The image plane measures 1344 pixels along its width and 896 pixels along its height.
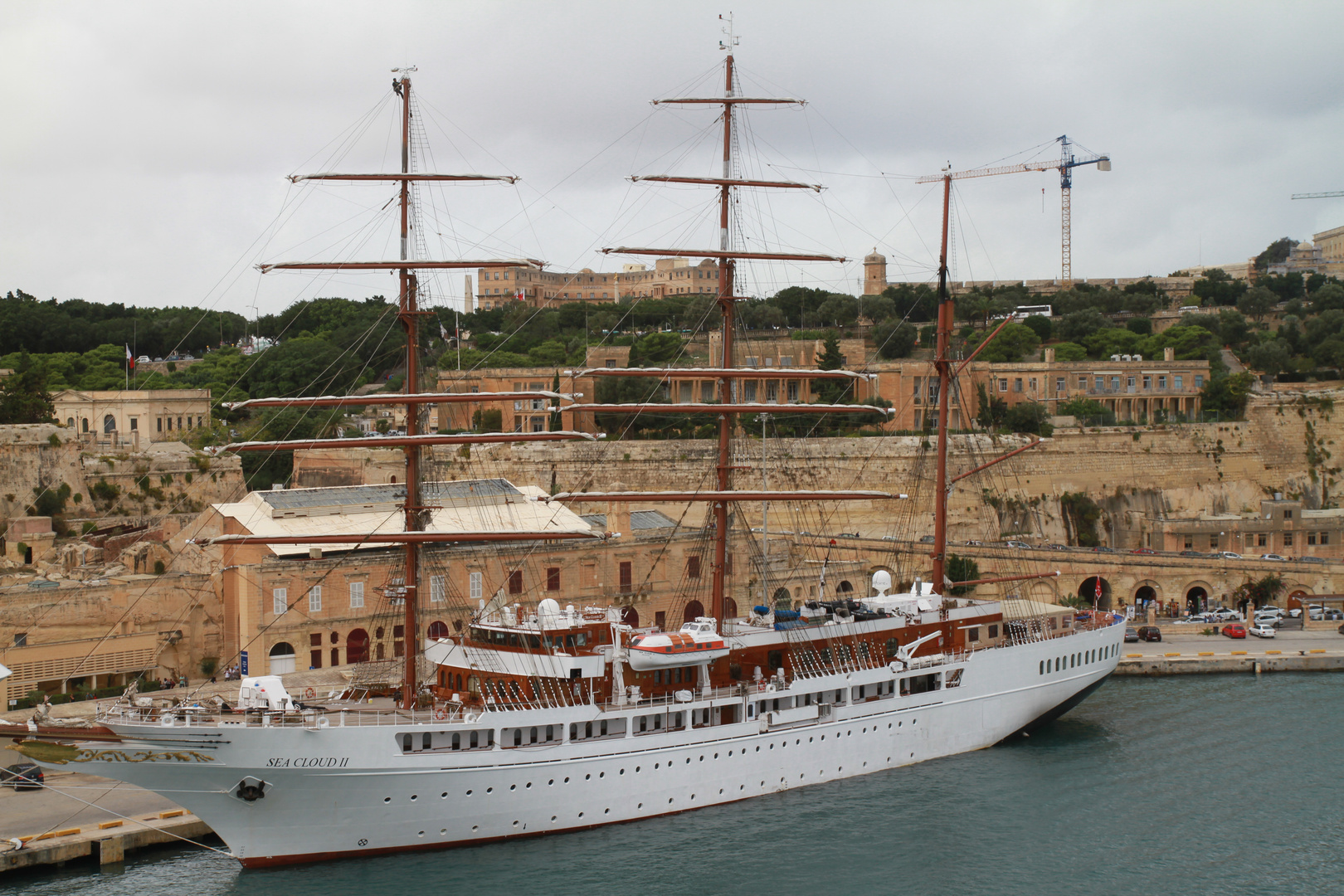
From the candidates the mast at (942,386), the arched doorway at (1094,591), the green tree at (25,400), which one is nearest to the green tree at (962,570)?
the arched doorway at (1094,591)

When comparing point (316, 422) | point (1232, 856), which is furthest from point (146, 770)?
point (316, 422)

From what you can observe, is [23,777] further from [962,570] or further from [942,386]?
[962,570]

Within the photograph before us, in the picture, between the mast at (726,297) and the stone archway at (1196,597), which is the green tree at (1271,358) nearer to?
the stone archway at (1196,597)

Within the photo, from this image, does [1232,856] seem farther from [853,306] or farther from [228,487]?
[853,306]

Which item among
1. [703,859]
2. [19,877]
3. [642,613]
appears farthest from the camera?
[642,613]

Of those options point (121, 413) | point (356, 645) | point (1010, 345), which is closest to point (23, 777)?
point (356, 645)

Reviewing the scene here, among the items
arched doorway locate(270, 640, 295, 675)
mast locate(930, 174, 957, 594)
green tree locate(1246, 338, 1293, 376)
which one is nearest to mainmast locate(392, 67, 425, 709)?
arched doorway locate(270, 640, 295, 675)

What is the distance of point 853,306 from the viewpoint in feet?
293

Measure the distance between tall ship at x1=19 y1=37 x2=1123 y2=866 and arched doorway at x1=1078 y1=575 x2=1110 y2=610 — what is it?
13239 millimetres

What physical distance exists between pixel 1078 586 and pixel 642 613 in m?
17.2

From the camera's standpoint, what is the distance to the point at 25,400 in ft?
169

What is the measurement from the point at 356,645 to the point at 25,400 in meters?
22.1

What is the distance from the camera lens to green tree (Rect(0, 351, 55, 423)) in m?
51.2

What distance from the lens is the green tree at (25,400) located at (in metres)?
51.2
